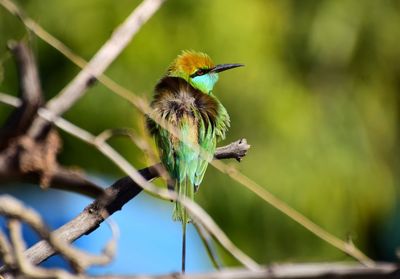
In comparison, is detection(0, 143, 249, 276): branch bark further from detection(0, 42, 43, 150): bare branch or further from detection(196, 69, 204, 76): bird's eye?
detection(196, 69, 204, 76): bird's eye

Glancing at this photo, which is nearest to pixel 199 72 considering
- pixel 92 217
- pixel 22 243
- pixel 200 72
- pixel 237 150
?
pixel 200 72

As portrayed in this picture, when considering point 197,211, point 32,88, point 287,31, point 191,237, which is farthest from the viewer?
point 287,31

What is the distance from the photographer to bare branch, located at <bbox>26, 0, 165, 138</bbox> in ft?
2.15

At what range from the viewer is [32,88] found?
63cm

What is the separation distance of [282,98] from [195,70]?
10.5 ft

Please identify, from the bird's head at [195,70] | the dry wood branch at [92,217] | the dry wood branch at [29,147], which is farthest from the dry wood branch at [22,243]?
the bird's head at [195,70]

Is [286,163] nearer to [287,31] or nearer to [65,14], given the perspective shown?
[287,31]

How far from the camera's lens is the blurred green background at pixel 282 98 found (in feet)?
16.0

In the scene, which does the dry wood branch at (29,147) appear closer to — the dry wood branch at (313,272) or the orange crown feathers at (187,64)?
the dry wood branch at (313,272)

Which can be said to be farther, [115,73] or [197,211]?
[115,73]

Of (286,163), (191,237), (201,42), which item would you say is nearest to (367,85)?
(286,163)

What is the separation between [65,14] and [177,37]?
0.58 m

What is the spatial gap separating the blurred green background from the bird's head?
250 centimetres

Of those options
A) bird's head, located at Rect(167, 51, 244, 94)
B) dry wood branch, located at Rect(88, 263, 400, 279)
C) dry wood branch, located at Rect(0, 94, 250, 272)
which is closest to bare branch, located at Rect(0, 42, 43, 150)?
dry wood branch, located at Rect(88, 263, 400, 279)
